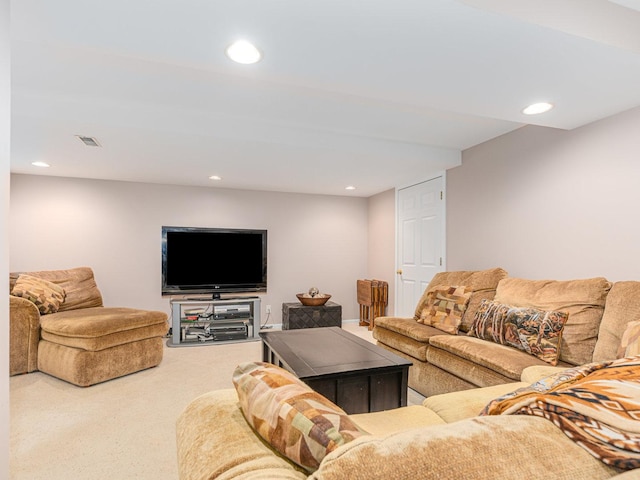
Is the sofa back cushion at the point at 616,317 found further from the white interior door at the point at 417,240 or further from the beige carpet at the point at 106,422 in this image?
the white interior door at the point at 417,240

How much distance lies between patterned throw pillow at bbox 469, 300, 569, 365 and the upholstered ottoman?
9.46ft

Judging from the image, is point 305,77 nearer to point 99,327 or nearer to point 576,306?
point 576,306

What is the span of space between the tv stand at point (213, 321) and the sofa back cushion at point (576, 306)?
3.19m

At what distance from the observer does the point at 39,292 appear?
332cm

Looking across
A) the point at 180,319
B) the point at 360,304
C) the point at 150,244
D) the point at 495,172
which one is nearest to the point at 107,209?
the point at 150,244

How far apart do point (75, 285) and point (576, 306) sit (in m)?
4.62

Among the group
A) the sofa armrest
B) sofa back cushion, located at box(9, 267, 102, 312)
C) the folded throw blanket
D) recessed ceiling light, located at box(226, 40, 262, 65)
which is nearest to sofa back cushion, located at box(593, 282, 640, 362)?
the folded throw blanket

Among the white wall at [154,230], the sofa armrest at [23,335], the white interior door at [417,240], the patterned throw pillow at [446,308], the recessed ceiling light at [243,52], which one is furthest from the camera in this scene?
the white wall at [154,230]

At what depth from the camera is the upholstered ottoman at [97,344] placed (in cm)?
287

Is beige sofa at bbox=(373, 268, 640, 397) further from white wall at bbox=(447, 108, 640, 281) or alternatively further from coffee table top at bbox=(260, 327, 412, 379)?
coffee table top at bbox=(260, 327, 412, 379)

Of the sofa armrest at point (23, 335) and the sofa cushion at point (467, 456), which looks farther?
the sofa armrest at point (23, 335)

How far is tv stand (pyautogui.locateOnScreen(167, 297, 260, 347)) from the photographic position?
430cm

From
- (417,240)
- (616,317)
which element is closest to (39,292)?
(417,240)

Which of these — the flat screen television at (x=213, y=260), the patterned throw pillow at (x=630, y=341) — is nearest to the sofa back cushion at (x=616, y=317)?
the patterned throw pillow at (x=630, y=341)
